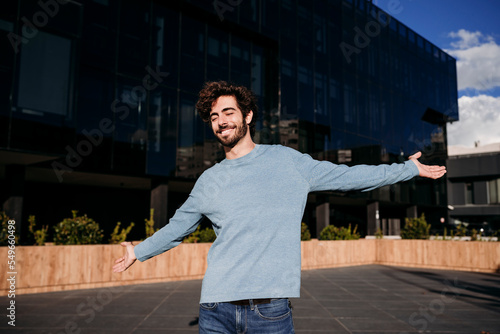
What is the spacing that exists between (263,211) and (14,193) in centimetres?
1484

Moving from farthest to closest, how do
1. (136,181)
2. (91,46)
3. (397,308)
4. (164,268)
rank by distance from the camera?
1. (136,181)
2. (91,46)
3. (164,268)
4. (397,308)

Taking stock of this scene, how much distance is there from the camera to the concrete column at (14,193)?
46.1ft

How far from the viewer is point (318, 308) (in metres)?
8.23

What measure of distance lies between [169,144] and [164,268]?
20.8 feet

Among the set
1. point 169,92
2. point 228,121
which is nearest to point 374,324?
point 228,121

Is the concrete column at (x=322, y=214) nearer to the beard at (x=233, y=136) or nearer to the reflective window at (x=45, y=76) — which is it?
the reflective window at (x=45, y=76)

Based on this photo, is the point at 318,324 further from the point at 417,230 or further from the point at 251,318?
the point at 417,230

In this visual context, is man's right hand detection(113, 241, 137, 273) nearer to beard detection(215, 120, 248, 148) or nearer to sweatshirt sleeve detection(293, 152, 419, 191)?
beard detection(215, 120, 248, 148)

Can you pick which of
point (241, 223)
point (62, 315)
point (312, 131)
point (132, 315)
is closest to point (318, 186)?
point (241, 223)

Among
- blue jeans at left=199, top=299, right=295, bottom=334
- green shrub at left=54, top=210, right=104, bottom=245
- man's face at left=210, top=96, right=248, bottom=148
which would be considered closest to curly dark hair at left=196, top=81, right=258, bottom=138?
man's face at left=210, top=96, right=248, bottom=148

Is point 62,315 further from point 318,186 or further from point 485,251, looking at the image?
point 485,251

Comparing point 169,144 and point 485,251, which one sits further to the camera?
point 169,144

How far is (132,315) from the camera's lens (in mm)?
7496

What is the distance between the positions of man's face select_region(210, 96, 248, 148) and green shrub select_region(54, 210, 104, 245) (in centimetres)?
948
